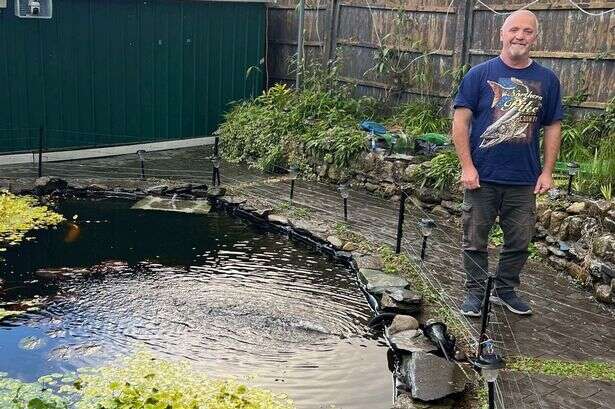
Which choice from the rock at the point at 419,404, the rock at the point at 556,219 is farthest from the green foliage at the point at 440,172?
the rock at the point at 419,404

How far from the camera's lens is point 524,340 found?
463 centimetres

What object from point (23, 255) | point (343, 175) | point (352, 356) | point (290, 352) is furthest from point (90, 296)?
point (343, 175)

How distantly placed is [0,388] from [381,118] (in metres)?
7.45

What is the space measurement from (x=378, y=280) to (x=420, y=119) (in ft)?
13.9

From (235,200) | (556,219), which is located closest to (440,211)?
(556,219)

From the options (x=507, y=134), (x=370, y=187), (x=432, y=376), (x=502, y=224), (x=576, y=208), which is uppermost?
(x=507, y=134)

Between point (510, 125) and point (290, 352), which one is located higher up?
point (510, 125)

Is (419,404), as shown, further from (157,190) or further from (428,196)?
(157,190)

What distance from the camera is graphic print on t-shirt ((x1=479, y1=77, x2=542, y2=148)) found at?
4477mm

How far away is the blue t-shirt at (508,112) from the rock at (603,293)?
1276mm

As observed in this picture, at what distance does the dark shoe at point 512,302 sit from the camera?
198 inches

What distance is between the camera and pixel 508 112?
447 centimetres

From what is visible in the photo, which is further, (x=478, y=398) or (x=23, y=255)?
(x=23, y=255)

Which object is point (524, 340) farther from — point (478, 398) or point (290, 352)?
point (290, 352)
